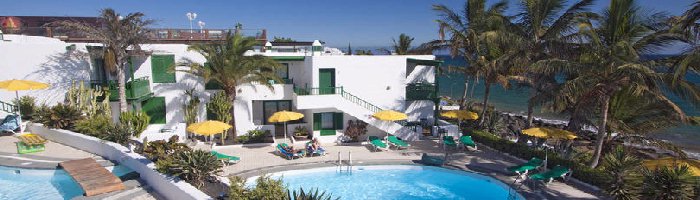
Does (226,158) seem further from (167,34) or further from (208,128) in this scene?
(167,34)

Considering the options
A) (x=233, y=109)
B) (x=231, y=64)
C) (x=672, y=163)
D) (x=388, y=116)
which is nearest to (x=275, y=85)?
(x=233, y=109)

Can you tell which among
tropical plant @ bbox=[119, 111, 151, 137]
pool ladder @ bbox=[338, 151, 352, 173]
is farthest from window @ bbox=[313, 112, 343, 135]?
tropical plant @ bbox=[119, 111, 151, 137]


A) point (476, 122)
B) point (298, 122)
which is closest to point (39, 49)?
point (298, 122)

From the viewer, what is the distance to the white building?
21.4m

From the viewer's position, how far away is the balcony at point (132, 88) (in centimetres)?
2138

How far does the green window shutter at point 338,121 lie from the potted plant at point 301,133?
1.77m

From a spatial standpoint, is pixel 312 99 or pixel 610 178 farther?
pixel 312 99

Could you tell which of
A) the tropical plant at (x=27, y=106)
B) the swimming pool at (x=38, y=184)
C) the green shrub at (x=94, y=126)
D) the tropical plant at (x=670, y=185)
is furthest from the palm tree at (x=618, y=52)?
the tropical plant at (x=27, y=106)

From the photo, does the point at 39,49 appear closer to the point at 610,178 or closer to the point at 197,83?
the point at 197,83

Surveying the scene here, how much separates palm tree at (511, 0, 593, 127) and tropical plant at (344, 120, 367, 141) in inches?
363

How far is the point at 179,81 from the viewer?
23359 mm

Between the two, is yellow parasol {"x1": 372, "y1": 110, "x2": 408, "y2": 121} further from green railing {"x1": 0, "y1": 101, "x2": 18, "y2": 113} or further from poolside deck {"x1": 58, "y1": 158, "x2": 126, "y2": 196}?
Result: green railing {"x1": 0, "y1": 101, "x2": 18, "y2": 113}

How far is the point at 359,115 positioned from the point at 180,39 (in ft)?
55.8

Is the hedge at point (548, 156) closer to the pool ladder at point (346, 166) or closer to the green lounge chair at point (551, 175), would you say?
the green lounge chair at point (551, 175)
